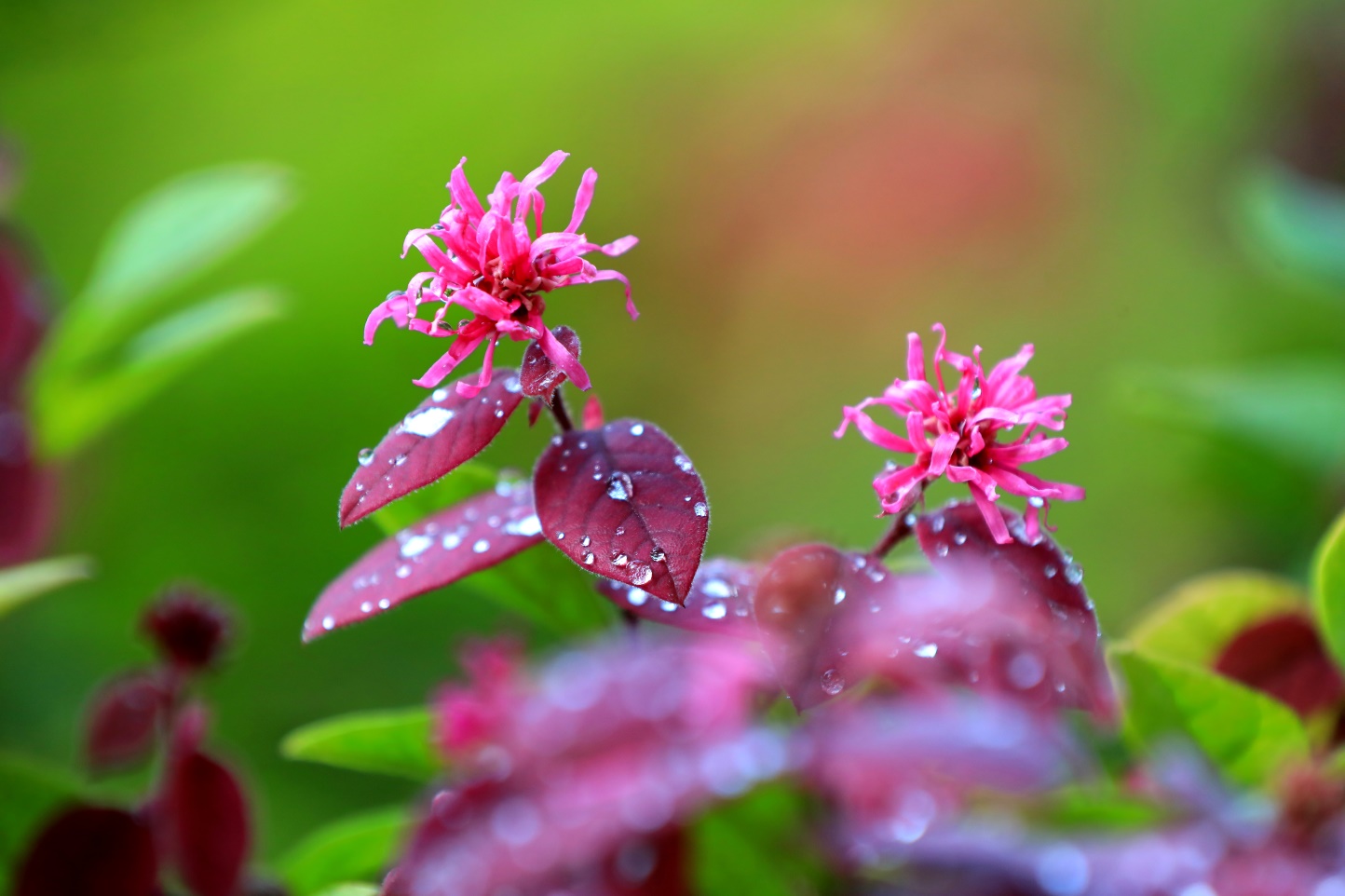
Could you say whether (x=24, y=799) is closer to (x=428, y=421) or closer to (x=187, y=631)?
(x=187, y=631)

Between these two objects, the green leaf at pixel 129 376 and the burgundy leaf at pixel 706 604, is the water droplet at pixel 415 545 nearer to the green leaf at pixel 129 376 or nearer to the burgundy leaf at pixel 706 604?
the burgundy leaf at pixel 706 604

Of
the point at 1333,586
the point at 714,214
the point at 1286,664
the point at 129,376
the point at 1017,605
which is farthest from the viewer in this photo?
the point at 714,214

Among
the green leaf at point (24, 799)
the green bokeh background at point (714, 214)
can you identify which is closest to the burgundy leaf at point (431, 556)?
the green leaf at point (24, 799)

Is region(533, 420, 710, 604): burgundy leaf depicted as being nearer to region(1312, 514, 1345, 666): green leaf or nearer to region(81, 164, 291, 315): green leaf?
region(1312, 514, 1345, 666): green leaf

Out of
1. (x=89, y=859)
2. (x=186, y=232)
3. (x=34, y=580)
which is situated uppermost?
(x=186, y=232)

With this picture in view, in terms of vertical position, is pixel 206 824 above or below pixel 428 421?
below

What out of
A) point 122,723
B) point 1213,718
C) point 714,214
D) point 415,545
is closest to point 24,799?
point 122,723

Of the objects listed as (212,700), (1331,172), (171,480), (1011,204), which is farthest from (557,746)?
(1331,172)

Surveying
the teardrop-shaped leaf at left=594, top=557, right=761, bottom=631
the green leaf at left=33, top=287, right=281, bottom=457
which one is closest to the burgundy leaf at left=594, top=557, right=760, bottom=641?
the teardrop-shaped leaf at left=594, top=557, right=761, bottom=631
